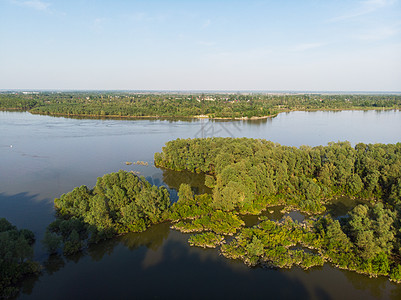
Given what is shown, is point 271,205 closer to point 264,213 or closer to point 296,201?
point 264,213

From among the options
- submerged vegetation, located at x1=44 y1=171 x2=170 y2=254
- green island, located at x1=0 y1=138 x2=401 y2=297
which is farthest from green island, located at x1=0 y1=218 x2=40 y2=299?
submerged vegetation, located at x1=44 y1=171 x2=170 y2=254

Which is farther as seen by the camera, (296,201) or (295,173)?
(295,173)

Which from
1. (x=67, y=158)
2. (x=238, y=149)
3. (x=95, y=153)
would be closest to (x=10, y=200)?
(x=67, y=158)

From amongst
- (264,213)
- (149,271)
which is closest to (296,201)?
(264,213)

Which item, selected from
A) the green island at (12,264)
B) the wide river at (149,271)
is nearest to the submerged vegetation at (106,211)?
the wide river at (149,271)

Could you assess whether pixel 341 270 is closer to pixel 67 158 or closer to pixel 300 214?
pixel 300 214

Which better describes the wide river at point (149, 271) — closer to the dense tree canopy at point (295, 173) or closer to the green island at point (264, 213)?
the green island at point (264, 213)

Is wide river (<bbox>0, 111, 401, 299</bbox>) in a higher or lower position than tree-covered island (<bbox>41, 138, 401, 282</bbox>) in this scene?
lower

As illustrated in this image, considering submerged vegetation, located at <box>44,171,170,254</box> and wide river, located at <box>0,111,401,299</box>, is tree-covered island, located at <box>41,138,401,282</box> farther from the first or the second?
wide river, located at <box>0,111,401,299</box>

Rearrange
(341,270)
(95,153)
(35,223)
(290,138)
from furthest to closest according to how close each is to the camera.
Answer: (290,138) → (95,153) → (35,223) → (341,270)

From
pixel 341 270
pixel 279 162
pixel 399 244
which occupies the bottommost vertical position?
pixel 341 270

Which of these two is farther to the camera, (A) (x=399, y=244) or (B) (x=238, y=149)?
(B) (x=238, y=149)
